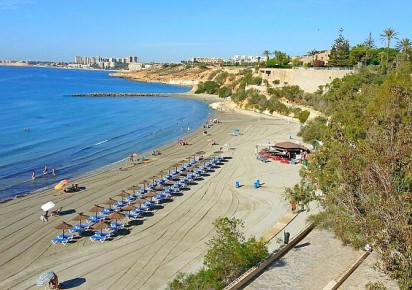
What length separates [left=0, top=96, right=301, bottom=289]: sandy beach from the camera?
54.4 ft

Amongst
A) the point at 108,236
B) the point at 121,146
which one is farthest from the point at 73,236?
the point at 121,146

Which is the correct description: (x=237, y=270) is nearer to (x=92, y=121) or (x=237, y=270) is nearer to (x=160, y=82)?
(x=92, y=121)

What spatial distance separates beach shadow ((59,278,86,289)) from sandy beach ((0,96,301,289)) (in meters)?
0.04

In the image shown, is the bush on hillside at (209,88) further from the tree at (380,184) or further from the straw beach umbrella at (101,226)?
the tree at (380,184)

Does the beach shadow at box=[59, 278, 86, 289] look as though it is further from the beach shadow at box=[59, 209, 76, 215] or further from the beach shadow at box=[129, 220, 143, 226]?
the beach shadow at box=[59, 209, 76, 215]

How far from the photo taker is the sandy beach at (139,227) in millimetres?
16594

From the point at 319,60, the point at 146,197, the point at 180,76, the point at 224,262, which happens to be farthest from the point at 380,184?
the point at 180,76

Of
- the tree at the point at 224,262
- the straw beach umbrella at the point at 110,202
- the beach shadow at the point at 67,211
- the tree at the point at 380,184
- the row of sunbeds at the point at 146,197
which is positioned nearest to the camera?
the tree at the point at 380,184

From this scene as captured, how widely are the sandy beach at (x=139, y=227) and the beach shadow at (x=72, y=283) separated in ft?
0.13

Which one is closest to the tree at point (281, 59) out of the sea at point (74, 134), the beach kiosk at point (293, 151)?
the sea at point (74, 134)

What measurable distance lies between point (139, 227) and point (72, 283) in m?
5.60

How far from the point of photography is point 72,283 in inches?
626

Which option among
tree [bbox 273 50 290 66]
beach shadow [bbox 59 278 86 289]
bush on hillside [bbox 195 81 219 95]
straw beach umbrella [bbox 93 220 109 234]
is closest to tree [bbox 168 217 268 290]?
beach shadow [bbox 59 278 86 289]

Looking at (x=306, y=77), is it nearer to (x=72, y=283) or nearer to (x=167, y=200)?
(x=167, y=200)
